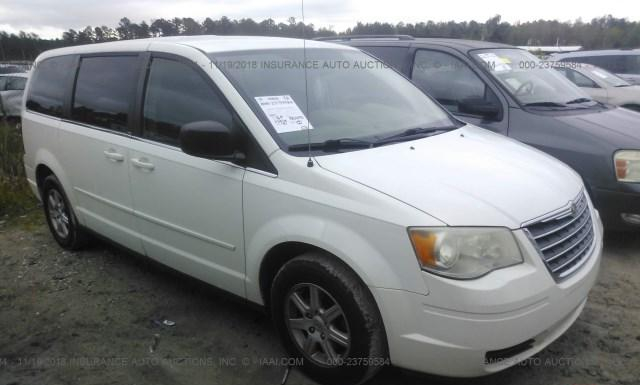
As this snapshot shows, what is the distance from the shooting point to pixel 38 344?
3164 mm

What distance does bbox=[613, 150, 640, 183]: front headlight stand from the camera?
3.99m

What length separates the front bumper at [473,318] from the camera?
6.91 feet

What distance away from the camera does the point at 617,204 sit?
3994mm

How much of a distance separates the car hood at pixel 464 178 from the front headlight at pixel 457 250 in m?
0.04

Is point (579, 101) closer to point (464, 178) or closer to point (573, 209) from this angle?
point (573, 209)

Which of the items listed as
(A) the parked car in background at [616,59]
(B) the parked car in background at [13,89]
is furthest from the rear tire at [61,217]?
(B) the parked car in background at [13,89]

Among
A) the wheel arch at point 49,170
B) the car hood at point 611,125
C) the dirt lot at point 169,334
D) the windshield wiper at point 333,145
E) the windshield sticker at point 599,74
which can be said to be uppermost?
the windshield sticker at point 599,74

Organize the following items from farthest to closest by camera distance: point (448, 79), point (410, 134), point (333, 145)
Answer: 1. point (448, 79)
2. point (410, 134)
3. point (333, 145)

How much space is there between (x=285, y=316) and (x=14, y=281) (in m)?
2.61

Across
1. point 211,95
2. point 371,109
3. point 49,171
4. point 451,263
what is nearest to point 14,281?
point 49,171

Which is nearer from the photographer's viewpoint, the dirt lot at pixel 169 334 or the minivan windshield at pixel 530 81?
the dirt lot at pixel 169 334

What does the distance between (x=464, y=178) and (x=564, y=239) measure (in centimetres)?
54

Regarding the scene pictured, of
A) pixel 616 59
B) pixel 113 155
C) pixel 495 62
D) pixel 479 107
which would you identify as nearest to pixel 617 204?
pixel 479 107

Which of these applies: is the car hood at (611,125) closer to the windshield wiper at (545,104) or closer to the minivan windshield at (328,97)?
the windshield wiper at (545,104)
